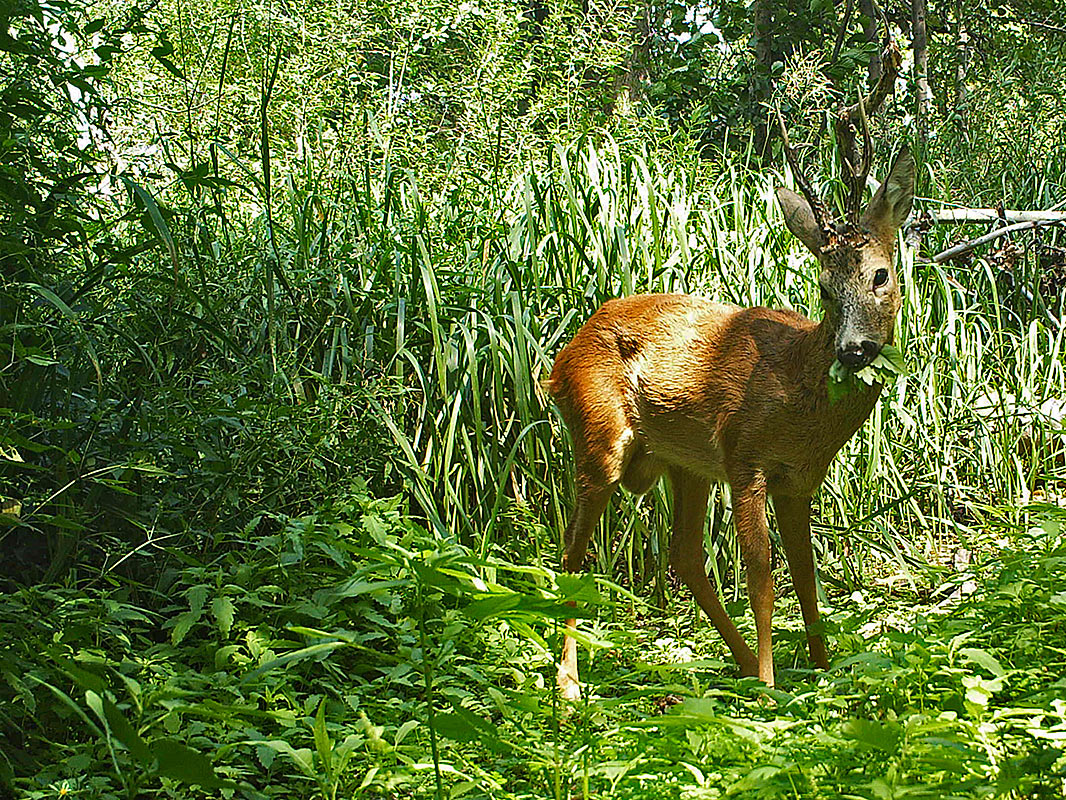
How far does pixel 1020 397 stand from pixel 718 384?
3137 millimetres

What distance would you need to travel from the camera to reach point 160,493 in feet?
11.6

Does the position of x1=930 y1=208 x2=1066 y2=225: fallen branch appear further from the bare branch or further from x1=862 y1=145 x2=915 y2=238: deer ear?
x1=862 y1=145 x2=915 y2=238: deer ear

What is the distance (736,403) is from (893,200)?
887mm

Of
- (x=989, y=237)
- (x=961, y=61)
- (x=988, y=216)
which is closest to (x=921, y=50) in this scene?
(x=961, y=61)

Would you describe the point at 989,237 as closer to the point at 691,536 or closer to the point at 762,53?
the point at 691,536

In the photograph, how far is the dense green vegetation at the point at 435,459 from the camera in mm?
2137

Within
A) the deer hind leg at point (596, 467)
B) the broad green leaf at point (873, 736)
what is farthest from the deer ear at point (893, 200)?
the broad green leaf at point (873, 736)

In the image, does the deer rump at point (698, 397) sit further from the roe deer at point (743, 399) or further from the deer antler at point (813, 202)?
the deer antler at point (813, 202)

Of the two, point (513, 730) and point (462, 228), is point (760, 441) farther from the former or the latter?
point (462, 228)

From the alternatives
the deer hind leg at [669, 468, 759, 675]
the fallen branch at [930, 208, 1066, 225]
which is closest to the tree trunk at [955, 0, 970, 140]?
the fallen branch at [930, 208, 1066, 225]

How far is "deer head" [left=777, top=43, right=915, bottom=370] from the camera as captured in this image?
317 centimetres

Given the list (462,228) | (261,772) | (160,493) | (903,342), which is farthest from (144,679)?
(903,342)

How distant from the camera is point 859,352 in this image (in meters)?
3.15

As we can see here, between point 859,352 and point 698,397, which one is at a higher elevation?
point 859,352
